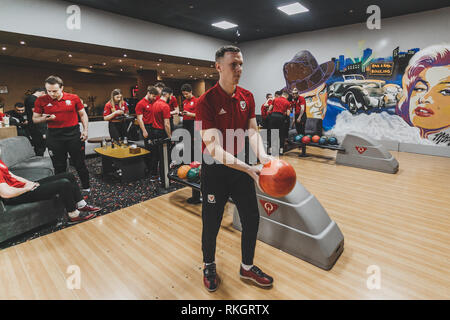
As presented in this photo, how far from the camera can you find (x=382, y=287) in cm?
179

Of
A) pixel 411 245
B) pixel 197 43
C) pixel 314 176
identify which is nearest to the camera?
pixel 411 245

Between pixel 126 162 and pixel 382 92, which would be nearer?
pixel 126 162

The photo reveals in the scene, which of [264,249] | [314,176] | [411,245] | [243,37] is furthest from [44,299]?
[243,37]

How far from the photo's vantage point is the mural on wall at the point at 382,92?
18.4ft

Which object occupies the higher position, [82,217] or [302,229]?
[302,229]

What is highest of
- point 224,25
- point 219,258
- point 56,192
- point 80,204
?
point 224,25

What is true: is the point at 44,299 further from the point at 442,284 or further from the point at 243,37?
the point at 243,37

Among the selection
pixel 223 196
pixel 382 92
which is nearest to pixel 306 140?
pixel 382 92

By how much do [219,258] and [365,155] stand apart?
147 inches

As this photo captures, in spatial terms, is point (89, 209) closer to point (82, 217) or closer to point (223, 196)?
point (82, 217)

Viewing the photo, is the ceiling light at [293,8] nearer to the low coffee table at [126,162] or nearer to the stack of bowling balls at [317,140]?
the stack of bowling balls at [317,140]

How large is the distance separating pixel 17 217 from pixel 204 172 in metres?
2.03

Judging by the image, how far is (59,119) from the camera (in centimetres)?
312

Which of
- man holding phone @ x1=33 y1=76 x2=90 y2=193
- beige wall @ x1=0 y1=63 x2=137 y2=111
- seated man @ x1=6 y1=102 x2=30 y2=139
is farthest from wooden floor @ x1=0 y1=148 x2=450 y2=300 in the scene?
beige wall @ x1=0 y1=63 x2=137 y2=111
